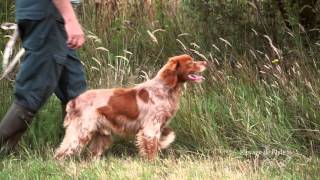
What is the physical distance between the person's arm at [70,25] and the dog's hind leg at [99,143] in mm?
1263

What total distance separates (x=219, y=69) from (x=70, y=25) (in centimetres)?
280

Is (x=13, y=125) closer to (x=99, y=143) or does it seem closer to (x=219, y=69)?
(x=99, y=143)

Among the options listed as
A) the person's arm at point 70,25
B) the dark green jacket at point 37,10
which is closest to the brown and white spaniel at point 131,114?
the dark green jacket at point 37,10

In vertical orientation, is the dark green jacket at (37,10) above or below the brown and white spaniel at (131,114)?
above

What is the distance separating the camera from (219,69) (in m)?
7.62

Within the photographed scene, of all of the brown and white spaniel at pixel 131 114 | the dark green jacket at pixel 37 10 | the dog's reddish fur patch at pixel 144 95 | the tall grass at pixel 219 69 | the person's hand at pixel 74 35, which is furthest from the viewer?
the tall grass at pixel 219 69

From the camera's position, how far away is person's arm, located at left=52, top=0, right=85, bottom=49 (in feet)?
16.8

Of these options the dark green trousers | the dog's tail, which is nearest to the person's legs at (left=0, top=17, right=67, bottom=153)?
the dark green trousers

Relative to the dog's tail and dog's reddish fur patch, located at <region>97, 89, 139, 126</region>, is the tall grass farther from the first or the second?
dog's reddish fur patch, located at <region>97, 89, 139, 126</region>

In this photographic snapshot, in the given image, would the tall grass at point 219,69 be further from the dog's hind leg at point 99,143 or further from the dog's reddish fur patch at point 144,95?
the dog's reddish fur patch at point 144,95

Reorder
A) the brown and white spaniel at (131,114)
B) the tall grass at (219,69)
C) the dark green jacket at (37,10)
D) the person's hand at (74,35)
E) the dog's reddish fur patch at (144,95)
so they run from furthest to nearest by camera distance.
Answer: the tall grass at (219,69) < the dog's reddish fur patch at (144,95) < the brown and white spaniel at (131,114) < the dark green jacket at (37,10) < the person's hand at (74,35)

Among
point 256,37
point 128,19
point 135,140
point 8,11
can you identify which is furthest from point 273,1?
point 8,11

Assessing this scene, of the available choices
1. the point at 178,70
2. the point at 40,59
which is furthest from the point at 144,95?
the point at 40,59

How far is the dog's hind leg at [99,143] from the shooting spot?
620cm
